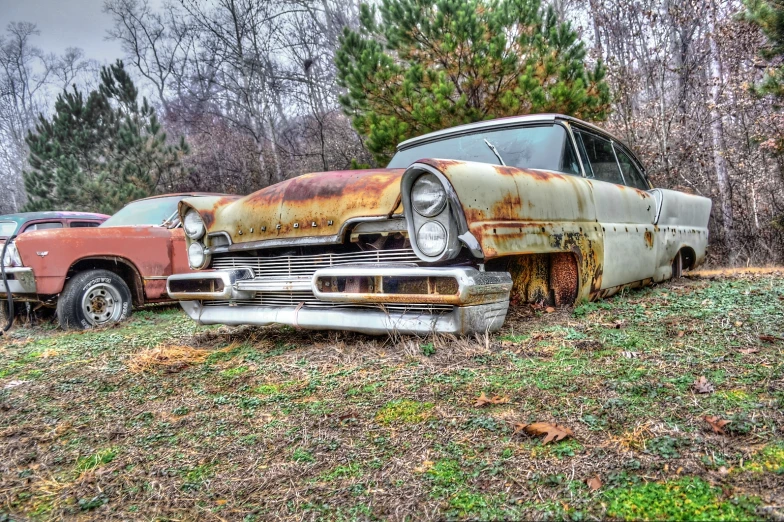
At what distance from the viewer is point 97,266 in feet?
18.4

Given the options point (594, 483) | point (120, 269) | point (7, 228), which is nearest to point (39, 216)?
point (7, 228)

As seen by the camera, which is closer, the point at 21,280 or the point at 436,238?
the point at 436,238

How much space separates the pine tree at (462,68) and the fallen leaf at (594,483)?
6.47 m

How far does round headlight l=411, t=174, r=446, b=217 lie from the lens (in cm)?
243

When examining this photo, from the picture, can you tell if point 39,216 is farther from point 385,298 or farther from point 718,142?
point 718,142

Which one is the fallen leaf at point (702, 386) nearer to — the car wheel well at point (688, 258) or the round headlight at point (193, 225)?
the round headlight at point (193, 225)

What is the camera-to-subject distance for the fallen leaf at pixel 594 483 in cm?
127

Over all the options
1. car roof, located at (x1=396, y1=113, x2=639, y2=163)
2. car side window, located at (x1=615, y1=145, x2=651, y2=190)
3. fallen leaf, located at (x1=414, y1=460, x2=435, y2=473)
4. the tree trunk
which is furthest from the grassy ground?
the tree trunk

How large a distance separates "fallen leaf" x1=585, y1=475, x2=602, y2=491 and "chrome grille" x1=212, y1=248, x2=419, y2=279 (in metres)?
1.46

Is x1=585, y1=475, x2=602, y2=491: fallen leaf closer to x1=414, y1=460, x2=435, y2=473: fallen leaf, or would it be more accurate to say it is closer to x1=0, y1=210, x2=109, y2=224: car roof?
x1=414, y1=460, x2=435, y2=473: fallen leaf

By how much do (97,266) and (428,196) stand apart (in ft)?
15.1

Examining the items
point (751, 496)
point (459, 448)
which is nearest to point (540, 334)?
point (459, 448)

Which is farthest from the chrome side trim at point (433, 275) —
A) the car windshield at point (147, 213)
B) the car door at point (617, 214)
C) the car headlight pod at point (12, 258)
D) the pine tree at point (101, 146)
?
the pine tree at point (101, 146)

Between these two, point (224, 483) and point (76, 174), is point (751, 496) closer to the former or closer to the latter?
point (224, 483)
